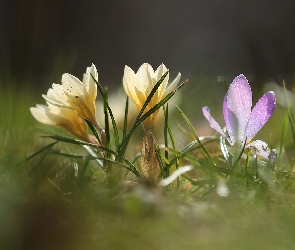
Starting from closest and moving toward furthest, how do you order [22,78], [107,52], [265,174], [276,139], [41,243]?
[41,243] → [265,174] → [276,139] → [22,78] → [107,52]

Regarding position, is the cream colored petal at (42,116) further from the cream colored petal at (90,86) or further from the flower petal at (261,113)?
the flower petal at (261,113)

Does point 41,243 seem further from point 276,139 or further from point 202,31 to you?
point 202,31

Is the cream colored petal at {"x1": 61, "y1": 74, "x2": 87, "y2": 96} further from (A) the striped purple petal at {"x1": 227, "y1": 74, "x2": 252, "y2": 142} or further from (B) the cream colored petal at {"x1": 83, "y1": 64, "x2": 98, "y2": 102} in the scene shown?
(A) the striped purple petal at {"x1": 227, "y1": 74, "x2": 252, "y2": 142}

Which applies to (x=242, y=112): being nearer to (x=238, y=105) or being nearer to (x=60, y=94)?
(x=238, y=105)

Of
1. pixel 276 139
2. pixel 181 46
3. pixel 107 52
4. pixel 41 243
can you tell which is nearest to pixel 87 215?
pixel 41 243

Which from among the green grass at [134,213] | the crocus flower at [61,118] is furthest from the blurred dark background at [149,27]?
the green grass at [134,213]

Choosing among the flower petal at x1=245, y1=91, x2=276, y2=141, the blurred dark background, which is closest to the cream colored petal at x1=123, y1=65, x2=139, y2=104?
the flower petal at x1=245, y1=91, x2=276, y2=141
